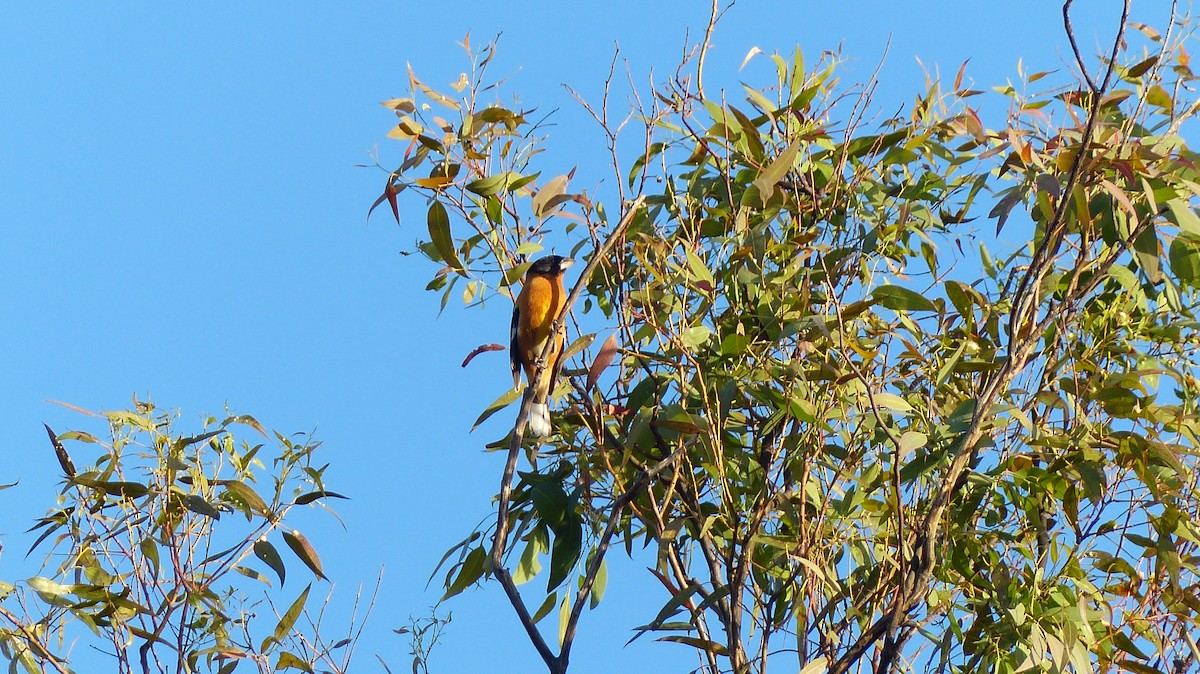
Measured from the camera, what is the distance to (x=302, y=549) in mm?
2596

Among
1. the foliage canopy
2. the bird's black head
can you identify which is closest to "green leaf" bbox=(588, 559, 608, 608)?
the foliage canopy

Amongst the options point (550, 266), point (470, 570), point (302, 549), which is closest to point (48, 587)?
point (302, 549)

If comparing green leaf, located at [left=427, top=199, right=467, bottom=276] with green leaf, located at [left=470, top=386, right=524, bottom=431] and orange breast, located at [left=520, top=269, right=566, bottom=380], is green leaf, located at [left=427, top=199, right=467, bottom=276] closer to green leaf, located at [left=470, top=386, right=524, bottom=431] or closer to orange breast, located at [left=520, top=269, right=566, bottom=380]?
green leaf, located at [left=470, top=386, right=524, bottom=431]

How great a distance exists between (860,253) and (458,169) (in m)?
0.91

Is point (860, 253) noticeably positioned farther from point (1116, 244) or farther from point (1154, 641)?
point (1154, 641)

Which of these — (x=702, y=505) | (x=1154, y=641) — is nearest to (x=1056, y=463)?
(x=1154, y=641)

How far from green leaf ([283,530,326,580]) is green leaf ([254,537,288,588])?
37 millimetres

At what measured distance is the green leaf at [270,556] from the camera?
2.57 meters

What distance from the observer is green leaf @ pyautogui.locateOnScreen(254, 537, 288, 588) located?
2.57 meters

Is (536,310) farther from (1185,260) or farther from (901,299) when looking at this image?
(1185,260)

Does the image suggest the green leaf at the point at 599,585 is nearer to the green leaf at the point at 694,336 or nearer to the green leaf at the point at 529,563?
the green leaf at the point at 529,563

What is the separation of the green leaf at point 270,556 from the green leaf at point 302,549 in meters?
0.04

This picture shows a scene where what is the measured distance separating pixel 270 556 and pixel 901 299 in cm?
142

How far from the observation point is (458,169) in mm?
2561
